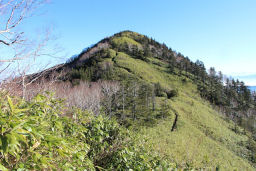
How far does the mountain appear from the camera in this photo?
2203cm

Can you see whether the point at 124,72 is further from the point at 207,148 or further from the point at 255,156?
the point at 255,156

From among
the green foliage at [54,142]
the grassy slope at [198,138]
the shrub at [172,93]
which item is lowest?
the grassy slope at [198,138]

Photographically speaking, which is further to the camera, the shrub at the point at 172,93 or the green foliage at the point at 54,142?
the shrub at the point at 172,93

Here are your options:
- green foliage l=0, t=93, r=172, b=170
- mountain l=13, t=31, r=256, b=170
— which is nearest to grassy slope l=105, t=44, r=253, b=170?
mountain l=13, t=31, r=256, b=170

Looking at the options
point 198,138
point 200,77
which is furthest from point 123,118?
point 200,77

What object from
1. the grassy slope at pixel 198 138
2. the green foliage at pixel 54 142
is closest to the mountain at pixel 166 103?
the grassy slope at pixel 198 138

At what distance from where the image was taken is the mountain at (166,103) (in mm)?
22025

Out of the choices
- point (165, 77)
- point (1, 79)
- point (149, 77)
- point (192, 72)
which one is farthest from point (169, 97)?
point (1, 79)

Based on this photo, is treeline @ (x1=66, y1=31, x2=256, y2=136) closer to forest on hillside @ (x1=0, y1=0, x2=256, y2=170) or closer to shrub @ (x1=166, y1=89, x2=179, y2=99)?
forest on hillside @ (x1=0, y1=0, x2=256, y2=170)

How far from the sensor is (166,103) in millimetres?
55562

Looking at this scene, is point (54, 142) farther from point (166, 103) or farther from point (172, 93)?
point (172, 93)

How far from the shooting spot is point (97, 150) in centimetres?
401

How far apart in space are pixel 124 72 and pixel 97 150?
233 ft

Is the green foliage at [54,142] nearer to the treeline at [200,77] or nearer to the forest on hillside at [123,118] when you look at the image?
the forest on hillside at [123,118]
